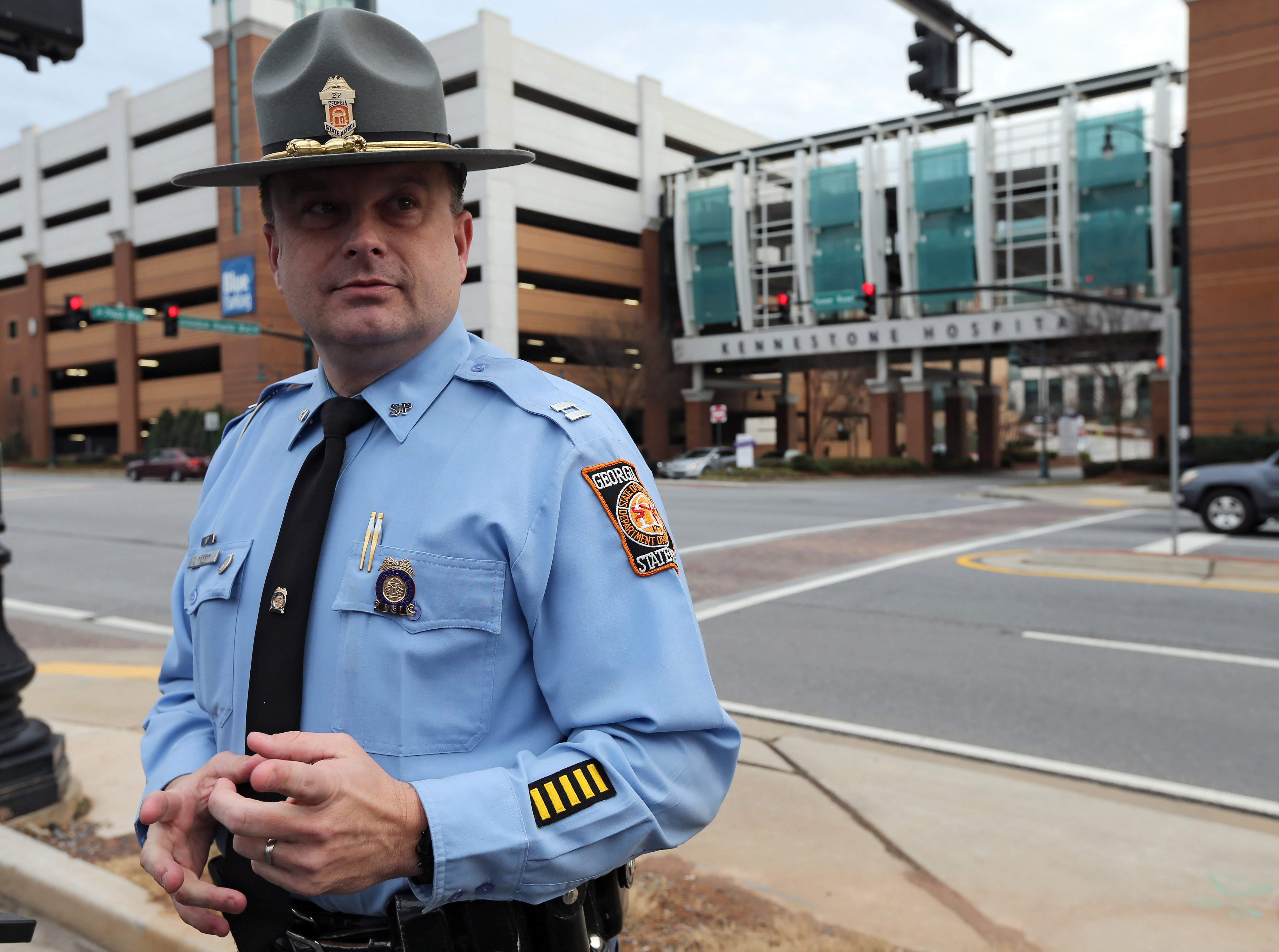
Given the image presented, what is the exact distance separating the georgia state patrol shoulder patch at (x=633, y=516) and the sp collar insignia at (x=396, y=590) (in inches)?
11.9

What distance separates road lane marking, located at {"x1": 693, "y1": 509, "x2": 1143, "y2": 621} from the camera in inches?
385

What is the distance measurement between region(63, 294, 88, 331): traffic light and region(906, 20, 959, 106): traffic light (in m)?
24.5

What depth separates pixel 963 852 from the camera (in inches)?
155

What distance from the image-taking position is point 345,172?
1601 mm

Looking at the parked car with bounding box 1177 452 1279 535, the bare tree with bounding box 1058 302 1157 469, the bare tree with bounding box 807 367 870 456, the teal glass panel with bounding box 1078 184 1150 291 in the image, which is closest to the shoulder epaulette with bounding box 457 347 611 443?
the parked car with bounding box 1177 452 1279 535

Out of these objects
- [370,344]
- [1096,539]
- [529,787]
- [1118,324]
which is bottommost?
[1096,539]

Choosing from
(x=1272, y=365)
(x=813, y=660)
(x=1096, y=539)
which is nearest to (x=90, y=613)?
(x=813, y=660)

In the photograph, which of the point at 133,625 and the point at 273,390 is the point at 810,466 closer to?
the point at 133,625

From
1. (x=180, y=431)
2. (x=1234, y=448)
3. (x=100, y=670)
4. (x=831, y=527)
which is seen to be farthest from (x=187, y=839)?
(x=180, y=431)

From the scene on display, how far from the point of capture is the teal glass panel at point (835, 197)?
44.8 meters

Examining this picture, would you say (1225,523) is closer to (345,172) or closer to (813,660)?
(813,660)

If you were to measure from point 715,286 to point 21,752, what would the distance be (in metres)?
47.0

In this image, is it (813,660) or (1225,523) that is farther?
(1225,523)

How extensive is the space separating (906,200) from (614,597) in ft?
149
